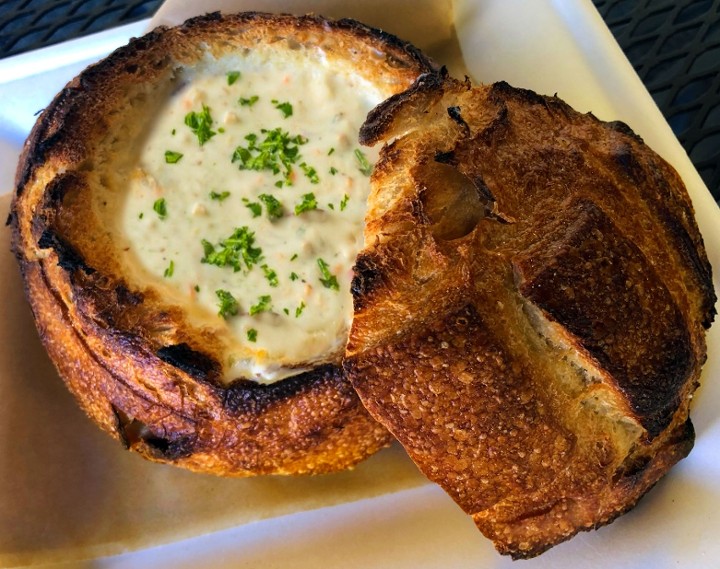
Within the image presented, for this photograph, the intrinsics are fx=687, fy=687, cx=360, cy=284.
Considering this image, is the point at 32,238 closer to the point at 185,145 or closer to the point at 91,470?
the point at 185,145

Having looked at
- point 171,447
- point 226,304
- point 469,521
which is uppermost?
point 226,304

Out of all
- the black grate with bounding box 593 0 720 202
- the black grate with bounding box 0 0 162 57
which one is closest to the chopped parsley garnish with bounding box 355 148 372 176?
the black grate with bounding box 593 0 720 202

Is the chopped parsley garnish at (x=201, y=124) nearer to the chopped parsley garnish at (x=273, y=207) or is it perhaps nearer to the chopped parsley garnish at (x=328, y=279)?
the chopped parsley garnish at (x=273, y=207)

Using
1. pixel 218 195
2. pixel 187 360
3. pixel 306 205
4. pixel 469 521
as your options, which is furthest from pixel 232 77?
pixel 469 521

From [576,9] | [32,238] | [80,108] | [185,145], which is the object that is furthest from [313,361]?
[576,9]

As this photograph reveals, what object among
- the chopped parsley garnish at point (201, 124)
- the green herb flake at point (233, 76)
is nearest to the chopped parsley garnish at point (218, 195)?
the chopped parsley garnish at point (201, 124)

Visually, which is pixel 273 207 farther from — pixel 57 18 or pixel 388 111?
pixel 57 18
